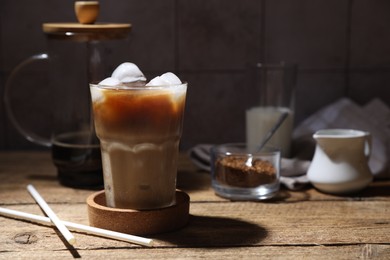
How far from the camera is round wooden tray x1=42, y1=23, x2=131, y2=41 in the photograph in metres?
1.08

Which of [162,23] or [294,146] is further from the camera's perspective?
[162,23]

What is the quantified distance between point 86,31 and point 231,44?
1.51 ft

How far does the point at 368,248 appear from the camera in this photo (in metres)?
0.86

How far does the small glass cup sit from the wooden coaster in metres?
0.18

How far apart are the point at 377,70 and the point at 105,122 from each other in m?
0.80

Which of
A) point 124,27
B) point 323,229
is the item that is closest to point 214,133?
point 124,27

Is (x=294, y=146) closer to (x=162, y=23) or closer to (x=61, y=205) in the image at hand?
(x=162, y=23)

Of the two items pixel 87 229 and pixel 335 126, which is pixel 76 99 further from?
pixel 335 126

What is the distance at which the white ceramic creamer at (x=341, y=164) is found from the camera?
110 cm

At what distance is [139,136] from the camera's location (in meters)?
0.89

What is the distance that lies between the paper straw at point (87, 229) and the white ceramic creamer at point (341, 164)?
379 mm

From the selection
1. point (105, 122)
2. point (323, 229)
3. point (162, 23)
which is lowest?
point (323, 229)

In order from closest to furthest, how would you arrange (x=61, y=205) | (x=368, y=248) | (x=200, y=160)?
(x=368, y=248) < (x=61, y=205) < (x=200, y=160)

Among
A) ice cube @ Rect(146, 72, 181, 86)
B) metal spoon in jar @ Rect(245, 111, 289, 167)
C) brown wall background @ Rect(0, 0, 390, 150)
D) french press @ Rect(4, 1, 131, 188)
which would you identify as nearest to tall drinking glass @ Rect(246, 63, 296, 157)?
metal spoon in jar @ Rect(245, 111, 289, 167)
